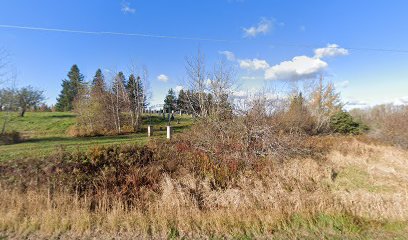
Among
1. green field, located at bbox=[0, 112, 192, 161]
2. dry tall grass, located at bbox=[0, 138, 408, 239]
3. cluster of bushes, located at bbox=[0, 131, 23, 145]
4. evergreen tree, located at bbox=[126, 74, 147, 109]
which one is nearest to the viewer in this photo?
dry tall grass, located at bbox=[0, 138, 408, 239]

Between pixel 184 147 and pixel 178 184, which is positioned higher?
pixel 184 147

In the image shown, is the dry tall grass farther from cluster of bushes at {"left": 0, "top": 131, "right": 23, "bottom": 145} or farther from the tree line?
the tree line

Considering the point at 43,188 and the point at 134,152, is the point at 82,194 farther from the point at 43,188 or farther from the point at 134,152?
the point at 134,152

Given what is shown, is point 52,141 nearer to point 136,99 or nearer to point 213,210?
point 136,99

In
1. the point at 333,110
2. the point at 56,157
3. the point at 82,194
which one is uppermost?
the point at 333,110

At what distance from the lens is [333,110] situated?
27.0m

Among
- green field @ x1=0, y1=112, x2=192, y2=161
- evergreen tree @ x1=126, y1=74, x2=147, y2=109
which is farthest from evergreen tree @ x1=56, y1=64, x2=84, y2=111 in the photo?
evergreen tree @ x1=126, y1=74, x2=147, y2=109

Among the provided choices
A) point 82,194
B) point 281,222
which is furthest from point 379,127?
point 82,194

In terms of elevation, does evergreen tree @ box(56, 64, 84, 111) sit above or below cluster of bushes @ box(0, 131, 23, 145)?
above

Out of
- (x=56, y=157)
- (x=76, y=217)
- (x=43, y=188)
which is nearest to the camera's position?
(x=76, y=217)

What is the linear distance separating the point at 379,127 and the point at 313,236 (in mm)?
18141

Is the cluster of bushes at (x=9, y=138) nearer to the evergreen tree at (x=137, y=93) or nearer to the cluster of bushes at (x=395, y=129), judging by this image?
the evergreen tree at (x=137, y=93)

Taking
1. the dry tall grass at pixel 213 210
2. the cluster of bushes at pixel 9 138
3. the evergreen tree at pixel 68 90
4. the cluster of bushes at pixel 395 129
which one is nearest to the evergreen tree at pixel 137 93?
the cluster of bushes at pixel 9 138

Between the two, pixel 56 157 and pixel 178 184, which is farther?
pixel 56 157
